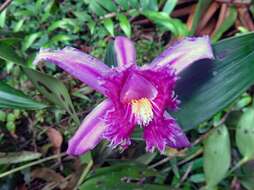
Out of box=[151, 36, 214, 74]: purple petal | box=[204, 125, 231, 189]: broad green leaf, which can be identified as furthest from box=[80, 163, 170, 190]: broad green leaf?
box=[151, 36, 214, 74]: purple petal

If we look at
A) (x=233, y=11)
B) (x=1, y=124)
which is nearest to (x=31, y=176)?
(x=1, y=124)

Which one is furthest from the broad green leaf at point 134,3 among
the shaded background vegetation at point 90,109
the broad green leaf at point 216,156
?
the broad green leaf at point 216,156

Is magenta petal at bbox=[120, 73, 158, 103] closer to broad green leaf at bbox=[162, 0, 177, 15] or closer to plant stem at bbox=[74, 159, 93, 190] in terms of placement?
plant stem at bbox=[74, 159, 93, 190]

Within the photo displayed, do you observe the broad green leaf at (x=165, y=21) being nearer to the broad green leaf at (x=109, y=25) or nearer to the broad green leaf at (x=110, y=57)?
the broad green leaf at (x=109, y=25)

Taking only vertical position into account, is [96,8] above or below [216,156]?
above

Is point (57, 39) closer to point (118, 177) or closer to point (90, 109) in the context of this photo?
point (90, 109)

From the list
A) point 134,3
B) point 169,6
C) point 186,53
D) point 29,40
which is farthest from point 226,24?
point 186,53

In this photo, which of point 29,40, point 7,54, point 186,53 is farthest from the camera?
point 29,40

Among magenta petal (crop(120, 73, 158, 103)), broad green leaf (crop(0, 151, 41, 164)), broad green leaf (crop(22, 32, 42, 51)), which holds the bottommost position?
broad green leaf (crop(0, 151, 41, 164))

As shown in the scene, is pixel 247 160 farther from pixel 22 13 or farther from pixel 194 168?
pixel 22 13
